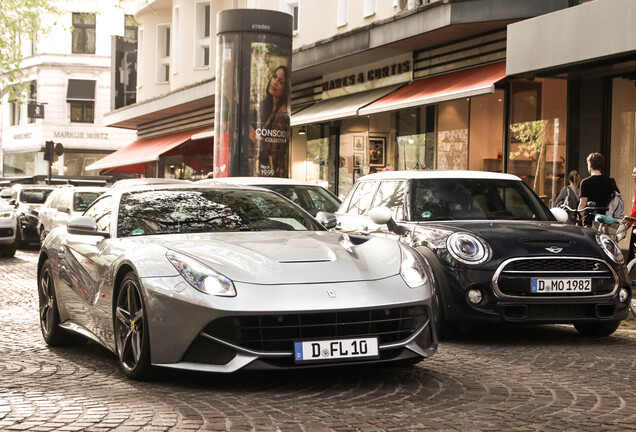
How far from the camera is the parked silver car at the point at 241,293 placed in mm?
5781

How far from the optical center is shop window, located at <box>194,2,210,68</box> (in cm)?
3691

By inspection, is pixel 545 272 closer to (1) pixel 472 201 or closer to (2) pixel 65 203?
(1) pixel 472 201

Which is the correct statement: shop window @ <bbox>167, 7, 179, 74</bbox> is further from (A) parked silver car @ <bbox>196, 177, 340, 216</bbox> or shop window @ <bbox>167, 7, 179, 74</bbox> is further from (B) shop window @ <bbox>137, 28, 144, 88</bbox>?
(A) parked silver car @ <bbox>196, 177, 340, 216</bbox>

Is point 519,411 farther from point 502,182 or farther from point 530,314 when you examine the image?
point 502,182

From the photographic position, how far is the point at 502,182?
988 centimetres

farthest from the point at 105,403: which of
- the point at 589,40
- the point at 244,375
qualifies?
the point at 589,40

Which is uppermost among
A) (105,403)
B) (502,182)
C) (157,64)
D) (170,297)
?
(157,64)

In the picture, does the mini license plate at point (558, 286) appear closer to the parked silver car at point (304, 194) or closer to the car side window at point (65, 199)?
the parked silver car at point (304, 194)

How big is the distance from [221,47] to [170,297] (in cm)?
1287

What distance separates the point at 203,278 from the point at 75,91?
198 ft

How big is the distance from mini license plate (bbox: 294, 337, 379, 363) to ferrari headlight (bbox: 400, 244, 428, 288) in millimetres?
531

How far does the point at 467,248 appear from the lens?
830 centimetres

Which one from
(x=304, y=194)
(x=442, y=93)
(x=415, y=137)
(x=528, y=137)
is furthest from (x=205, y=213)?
(x=415, y=137)

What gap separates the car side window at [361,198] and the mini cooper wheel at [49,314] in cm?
336
